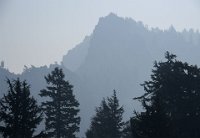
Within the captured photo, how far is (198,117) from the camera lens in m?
33.1

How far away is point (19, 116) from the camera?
29.0 metres

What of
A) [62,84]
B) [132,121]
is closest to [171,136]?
[132,121]

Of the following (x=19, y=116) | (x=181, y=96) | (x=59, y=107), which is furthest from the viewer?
(x=59, y=107)

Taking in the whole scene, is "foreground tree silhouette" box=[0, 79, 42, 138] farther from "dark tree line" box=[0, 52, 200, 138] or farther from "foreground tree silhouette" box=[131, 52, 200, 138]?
"foreground tree silhouette" box=[131, 52, 200, 138]

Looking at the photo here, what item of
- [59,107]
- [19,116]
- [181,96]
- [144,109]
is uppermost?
[59,107]

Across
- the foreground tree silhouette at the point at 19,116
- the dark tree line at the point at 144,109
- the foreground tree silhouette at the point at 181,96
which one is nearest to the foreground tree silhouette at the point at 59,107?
the dark tree line at the point at 144,109

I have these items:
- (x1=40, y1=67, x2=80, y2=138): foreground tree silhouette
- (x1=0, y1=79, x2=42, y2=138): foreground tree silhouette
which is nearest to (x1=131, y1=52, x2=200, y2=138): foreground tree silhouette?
(x1=0, y1=79, x2=42, y2=138): foreground tree silhouette

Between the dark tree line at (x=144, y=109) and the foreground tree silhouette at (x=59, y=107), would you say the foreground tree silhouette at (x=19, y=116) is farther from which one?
the foreground tree silhouette at (x=59, y=107)

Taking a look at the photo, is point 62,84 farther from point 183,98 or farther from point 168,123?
point 168,123

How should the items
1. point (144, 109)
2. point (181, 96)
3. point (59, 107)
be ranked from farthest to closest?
point (59, 107) < point (181, 96) < point (144, 109)

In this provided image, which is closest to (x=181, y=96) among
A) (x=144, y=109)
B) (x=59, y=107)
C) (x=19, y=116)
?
(x=144, y=109)

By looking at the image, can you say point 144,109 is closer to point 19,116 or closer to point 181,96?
point 181,96

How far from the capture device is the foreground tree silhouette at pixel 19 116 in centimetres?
2805

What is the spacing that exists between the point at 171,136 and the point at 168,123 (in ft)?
2.45
